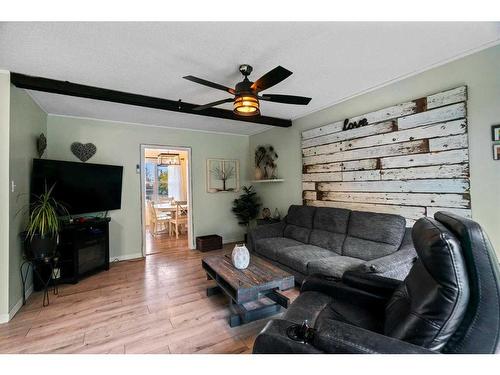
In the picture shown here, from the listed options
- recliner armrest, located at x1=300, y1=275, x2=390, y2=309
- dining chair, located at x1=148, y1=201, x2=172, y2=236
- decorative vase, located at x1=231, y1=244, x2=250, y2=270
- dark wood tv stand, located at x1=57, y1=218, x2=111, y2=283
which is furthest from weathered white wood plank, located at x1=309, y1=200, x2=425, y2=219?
dining chair, located at x1=148, y1=201, x2=172, y2=236

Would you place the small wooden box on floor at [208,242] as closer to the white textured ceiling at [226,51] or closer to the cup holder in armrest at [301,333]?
the white textured ceiling at [226,51]

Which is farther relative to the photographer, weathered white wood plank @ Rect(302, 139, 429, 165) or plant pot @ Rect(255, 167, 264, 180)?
plant pot @ Rect(255, 167, 264, 180)

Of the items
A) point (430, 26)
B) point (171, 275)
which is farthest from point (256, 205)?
point (430, 26)

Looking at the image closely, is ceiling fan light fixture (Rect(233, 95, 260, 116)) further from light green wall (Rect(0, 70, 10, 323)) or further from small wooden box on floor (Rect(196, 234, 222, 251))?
small wooden box on floor (Rect(196, 234, 222, 251))

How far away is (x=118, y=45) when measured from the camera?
1.83m

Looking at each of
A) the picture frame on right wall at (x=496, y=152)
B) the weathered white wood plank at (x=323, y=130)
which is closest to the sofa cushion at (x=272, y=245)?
the weathered white wood plank at (x=323, y=130)

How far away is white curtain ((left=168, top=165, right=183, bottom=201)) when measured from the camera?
24.3ft

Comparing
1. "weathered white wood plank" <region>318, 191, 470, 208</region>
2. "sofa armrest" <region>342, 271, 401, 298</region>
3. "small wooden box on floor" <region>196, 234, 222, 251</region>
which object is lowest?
"small wooden box on floor" <region>196, 234, 222, 251</region>

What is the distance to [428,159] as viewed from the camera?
7.70 ft

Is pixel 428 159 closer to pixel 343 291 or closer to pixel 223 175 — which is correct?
pixel 343 291

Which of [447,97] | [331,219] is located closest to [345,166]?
[331,219]

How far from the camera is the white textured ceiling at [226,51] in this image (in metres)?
1.68

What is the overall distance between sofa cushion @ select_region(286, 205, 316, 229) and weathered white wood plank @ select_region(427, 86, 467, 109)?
189cm

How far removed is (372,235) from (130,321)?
2.71 meters
